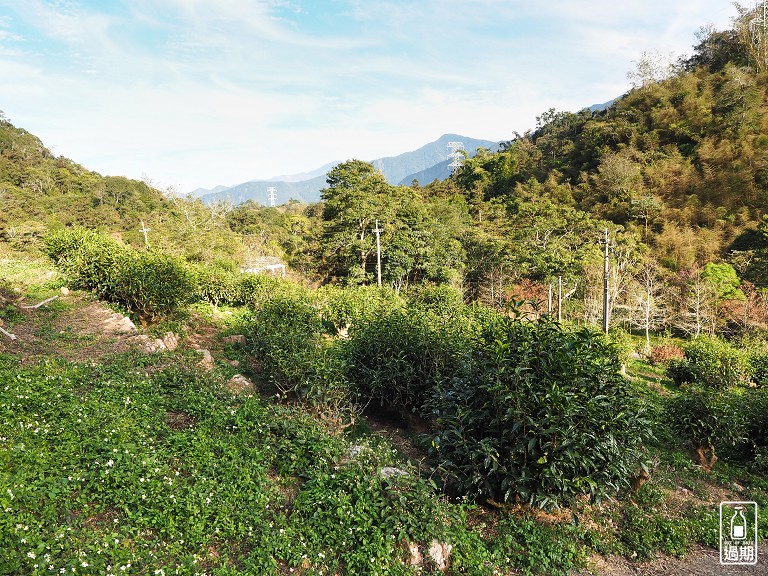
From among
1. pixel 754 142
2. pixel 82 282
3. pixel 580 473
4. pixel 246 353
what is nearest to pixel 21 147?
pixel 82 282

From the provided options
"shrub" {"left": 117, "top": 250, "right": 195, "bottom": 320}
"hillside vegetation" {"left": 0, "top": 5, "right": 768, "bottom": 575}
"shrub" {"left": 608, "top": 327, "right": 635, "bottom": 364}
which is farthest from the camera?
"shrub" {"left": 608, "top": 327, "right": 635, "bottom": 364}

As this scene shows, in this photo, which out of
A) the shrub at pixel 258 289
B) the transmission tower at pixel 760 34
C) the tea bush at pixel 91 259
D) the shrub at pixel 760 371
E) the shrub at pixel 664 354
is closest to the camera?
the tea bush at pixel 91 259

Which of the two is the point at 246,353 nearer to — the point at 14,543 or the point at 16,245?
the point at 14,543

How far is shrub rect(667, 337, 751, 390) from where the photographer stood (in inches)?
381

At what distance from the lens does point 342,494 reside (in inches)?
136

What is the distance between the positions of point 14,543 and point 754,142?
3861 centimetres

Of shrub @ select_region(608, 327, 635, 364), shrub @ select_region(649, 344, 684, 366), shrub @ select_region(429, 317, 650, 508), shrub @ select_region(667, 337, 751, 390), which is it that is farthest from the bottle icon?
shrub @ select_region(649, 344, 684, 366)

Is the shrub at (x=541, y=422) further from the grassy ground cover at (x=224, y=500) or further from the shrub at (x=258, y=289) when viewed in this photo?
the shrub at (x=258, y=289)

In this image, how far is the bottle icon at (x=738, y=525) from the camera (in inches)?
182

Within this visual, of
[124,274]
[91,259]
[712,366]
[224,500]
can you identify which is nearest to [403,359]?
[224,500]

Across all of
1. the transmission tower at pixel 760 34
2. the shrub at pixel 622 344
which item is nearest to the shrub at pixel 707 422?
the shrub at pixel 622 344

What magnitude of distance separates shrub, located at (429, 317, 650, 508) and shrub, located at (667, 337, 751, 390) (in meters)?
6.81

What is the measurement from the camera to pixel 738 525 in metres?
4.79
